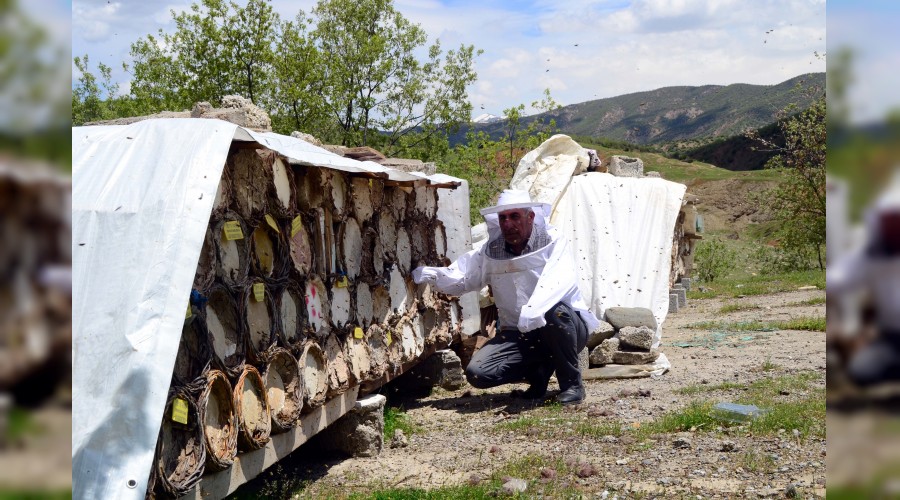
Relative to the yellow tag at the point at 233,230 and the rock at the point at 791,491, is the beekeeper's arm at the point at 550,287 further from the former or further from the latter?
the yellow tag at the point at 233,230

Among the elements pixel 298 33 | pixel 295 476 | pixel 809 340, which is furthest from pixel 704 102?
pixel 295 476

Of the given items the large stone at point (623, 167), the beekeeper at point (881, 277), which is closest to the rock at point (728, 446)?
the beekeeper at point (881, 277)

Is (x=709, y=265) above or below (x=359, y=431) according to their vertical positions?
above

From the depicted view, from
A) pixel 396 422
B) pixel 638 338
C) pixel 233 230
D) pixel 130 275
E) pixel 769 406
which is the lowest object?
pixel 396 422

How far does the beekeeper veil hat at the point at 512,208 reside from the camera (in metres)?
6.46

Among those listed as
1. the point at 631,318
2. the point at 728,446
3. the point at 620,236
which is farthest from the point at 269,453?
the point at 620,236

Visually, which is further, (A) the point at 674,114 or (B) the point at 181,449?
(A) the point at 674,114

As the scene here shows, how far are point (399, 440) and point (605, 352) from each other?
294 cm

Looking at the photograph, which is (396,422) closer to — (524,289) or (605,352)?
(524,289)

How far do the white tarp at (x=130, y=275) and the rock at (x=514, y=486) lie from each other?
2043 millimetres

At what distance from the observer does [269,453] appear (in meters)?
4.03

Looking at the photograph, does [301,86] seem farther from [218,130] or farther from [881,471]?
[881,471]

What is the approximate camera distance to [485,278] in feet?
22.0

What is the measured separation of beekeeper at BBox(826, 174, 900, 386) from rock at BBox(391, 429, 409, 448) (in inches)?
199
